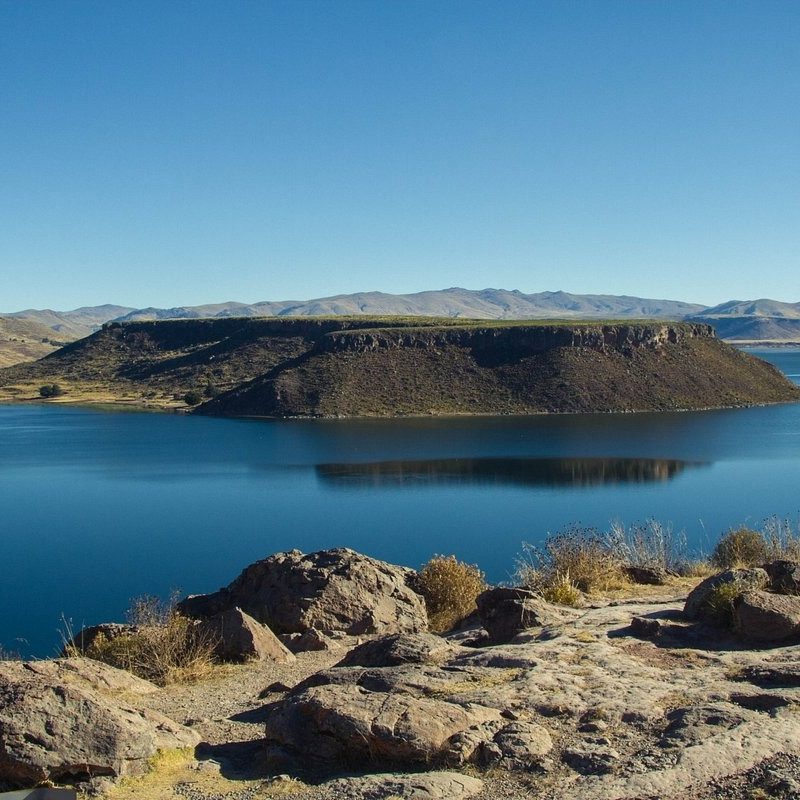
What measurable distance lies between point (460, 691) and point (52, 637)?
19.2 m

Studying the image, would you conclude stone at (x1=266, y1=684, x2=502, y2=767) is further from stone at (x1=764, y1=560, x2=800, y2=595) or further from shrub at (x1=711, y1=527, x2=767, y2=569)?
shrub at (x1=711, y1=527, x2=767, y2=569)

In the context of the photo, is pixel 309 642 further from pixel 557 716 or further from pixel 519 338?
pixel 519 338

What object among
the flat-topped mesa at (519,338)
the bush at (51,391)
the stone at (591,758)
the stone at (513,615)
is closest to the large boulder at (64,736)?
the stone at (591,758)

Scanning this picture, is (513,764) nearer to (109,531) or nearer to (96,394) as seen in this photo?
(109,531)

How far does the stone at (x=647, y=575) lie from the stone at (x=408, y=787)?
1164 centimetres

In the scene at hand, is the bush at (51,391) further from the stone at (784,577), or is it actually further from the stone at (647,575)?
the stone at (784,577)

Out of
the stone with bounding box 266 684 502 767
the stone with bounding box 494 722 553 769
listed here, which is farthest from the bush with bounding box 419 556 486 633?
the stone with bounding box 494 722 553 769

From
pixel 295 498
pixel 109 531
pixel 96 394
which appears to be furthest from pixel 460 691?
pixel 96 394

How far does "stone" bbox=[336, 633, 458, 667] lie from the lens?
10.9 meters

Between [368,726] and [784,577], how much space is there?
26.1 ft

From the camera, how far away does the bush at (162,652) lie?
42.9 ft

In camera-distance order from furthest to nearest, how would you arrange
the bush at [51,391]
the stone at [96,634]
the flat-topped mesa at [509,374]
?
the bush at [51,391]
the flat-topped mesa at [509,374]
the stone at [96,634]

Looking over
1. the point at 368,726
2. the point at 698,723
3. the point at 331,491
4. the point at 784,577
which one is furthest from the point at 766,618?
the point at 331,491

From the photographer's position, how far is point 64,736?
8.30 metres
